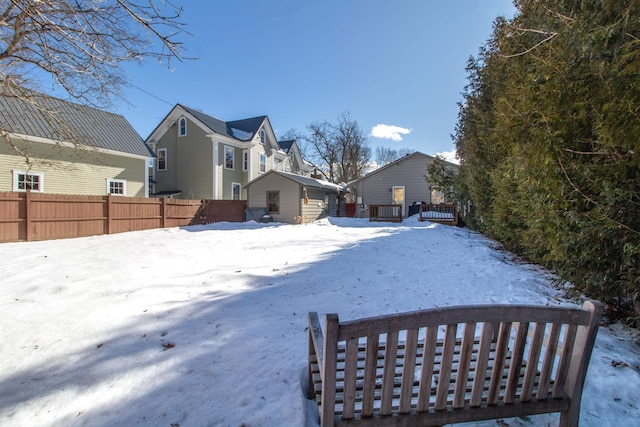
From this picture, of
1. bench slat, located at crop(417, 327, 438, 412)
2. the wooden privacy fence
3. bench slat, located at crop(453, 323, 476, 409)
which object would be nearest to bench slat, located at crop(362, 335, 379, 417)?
bench slat, located at crop(417, 327, 438, 412)

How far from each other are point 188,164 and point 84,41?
17204 millimetres

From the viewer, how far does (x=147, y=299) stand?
4.20 m

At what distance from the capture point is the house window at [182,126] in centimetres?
2028

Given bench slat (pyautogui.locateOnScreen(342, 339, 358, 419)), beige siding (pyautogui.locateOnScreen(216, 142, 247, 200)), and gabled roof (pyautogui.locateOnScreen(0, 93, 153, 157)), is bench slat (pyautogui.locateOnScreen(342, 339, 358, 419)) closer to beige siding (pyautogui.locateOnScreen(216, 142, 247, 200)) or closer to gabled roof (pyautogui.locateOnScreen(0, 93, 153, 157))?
gabled roof (pyautogui.locateOnScreen(0, 93, 153, 157))

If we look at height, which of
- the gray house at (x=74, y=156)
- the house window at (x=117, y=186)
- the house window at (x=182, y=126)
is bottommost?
the house window at (x=117, y=186)

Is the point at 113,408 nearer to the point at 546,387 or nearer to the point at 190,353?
the point at 190,353

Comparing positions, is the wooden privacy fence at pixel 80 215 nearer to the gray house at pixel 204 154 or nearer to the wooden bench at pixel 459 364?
the gray house at pixel 204 154

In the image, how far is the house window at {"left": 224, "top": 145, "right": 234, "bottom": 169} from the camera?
20.5m

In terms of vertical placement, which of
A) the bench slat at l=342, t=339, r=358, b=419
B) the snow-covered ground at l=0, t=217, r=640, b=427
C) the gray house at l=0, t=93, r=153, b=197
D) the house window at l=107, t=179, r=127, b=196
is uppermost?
the gray house at l=0, t=93, r=153, b=197

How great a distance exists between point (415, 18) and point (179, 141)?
17.2 m

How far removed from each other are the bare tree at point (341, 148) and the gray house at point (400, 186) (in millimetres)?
17868

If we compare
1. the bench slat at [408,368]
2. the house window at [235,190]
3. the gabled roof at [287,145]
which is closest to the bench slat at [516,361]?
the bench slat at [408,368]

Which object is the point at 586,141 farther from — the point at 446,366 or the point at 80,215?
the point at 80,215

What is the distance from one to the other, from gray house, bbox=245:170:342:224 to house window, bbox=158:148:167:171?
670cm
